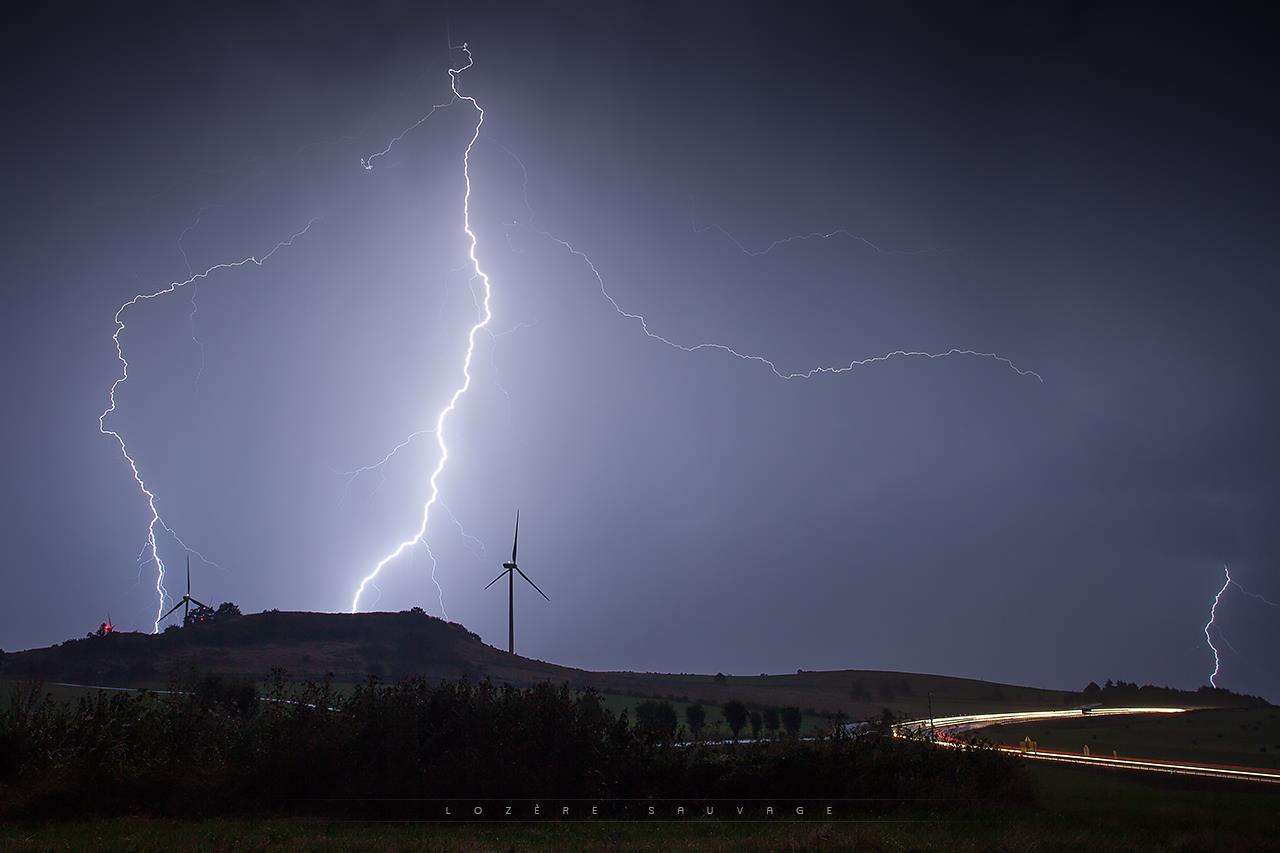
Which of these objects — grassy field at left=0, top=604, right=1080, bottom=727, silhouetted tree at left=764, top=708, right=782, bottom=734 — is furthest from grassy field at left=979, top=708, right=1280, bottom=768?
grassy field at left=0, top=604, right=1080, bottom=727

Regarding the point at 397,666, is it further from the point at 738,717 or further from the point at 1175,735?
the point at 1175,735

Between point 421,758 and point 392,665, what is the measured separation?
73.8 meters

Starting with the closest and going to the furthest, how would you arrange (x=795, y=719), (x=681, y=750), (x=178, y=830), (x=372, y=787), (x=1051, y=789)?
(x=178, y=830), (x=372, y=787), (x=681, y=750), (x=1051, y=789), (x=795, y=719)

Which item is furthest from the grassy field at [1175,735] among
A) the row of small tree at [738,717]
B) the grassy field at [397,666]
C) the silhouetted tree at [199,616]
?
the silhouetted tree at [199,616]

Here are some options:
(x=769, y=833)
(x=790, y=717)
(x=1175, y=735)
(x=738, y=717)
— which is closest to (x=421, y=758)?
(x=769, y=833)

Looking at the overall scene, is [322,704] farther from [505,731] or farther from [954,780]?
[954,780]

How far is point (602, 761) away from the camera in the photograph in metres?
18.2

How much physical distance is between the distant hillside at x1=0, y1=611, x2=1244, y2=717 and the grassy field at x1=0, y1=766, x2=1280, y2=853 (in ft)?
177

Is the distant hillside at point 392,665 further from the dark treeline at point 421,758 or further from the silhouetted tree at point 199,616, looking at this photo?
the dark treeline at point 421,758

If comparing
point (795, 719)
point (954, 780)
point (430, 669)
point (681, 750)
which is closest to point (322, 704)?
point (681, 750)

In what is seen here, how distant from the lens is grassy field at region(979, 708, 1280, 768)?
31923mm

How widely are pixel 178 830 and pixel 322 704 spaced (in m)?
4.93

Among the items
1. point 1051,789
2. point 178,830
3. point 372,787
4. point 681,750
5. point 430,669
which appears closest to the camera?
point 178,830

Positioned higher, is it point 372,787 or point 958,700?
point 372,787
